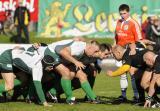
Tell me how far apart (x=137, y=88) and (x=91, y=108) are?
1.60 metres

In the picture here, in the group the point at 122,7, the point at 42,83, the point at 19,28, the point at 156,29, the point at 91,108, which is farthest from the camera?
the point at 19,28

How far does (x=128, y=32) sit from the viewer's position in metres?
15.7

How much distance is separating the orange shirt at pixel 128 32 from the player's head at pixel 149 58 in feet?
5.99

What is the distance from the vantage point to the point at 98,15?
33375mm

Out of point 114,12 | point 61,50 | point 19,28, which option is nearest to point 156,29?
point 114,12

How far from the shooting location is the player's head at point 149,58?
13539 mm

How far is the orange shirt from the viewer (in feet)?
51.1

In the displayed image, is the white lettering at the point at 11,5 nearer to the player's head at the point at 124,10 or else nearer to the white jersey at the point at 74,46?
the player's head at the point at 124,10

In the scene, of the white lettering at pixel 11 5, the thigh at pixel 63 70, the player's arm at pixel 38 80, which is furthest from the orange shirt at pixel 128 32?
the white lettering at pixel 11 5

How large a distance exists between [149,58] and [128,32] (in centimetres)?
216

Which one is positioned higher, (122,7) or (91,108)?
(122,7)

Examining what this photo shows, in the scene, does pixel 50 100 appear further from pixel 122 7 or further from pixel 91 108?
pixel 122 7

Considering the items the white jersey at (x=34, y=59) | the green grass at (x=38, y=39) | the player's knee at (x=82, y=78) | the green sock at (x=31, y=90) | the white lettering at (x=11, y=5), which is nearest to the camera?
the white jersey at (x=34, y=59)

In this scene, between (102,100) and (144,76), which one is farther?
(102,100)
